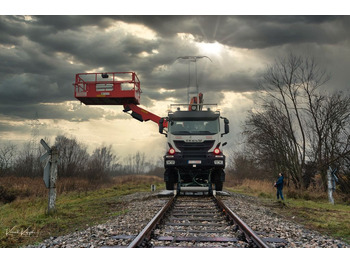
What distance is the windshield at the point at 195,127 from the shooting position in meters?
13.4

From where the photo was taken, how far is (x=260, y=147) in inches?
985

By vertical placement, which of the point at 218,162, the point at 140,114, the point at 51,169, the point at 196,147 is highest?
the point at 140,114

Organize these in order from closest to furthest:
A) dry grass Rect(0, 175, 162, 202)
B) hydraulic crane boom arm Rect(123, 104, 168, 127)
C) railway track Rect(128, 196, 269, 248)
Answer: railway track Rect(128, 196, 269, 248)
hydraulic crane boom arm Rect(123, 104, 168, 127)
dry grass Rect(0, 175, 162, 202)

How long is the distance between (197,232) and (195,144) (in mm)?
6903

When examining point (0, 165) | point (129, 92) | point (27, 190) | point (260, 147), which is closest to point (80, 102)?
point (129, 92)

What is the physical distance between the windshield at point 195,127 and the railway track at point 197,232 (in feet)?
16.2

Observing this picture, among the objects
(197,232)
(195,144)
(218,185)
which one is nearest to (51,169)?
(197,232)

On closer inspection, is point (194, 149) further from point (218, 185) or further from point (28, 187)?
point (28, 187)

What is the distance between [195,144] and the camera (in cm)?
1322

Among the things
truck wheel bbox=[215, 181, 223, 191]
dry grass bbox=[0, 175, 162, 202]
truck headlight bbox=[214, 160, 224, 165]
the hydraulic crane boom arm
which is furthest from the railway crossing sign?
the hydraulic crane boom arm

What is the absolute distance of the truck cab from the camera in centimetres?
1308

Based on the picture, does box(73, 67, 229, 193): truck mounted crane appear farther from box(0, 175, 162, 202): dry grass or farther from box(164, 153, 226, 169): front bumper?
box(0, 175, 162, 202): dry grass

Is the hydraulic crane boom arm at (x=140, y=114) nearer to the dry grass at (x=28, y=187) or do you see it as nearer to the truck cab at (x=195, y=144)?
the truck cab at (x=195, y=144)

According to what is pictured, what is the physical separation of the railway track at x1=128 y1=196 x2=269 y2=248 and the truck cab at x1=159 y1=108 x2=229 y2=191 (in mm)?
4294
